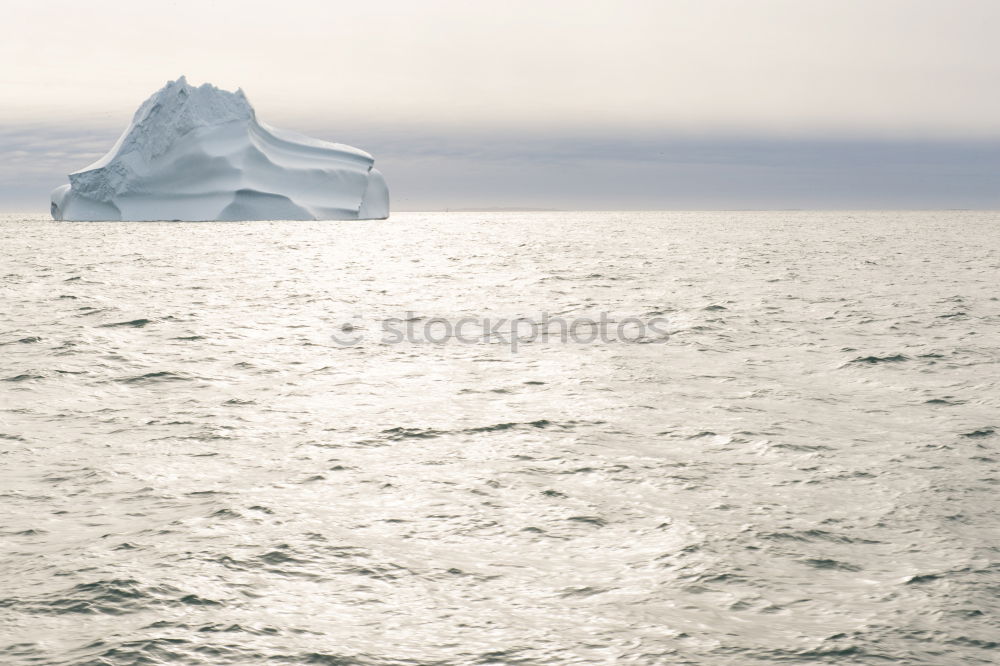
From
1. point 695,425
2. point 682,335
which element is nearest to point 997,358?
point 682,335

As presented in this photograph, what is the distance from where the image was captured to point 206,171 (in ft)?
155

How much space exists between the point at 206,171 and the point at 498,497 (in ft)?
147

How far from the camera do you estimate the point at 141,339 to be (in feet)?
44.1

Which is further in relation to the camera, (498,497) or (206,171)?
(206,171)

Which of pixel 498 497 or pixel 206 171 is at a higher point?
pixel 206 171

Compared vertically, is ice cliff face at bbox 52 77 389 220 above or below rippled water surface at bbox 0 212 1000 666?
above

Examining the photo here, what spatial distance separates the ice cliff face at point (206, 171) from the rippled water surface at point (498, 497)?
33.8 m

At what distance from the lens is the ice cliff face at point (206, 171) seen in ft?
151

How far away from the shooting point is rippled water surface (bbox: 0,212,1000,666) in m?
3.97

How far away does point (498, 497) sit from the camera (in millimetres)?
5969

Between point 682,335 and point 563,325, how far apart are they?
6.94 ft

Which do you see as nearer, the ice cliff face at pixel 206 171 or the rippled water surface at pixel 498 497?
the rippled water surface at pixel 498 497

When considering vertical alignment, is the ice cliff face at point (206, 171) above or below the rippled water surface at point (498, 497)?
above

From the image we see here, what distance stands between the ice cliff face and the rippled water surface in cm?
3377
